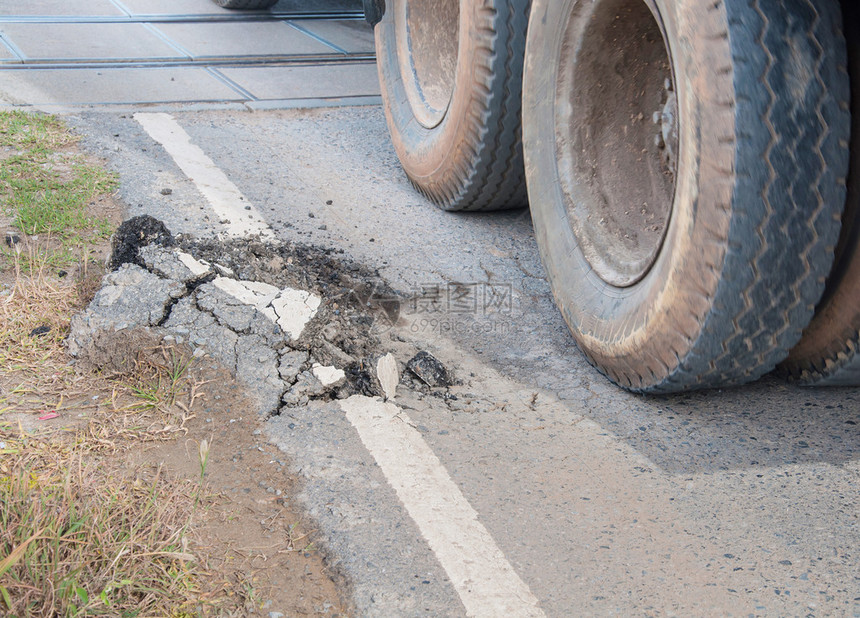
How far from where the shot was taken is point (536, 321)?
2.92m

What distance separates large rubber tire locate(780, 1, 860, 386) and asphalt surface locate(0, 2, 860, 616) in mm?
148

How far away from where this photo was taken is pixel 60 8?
23.2ft

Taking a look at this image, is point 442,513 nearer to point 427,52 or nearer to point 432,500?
point 432,500

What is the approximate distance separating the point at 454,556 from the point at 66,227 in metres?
2.38

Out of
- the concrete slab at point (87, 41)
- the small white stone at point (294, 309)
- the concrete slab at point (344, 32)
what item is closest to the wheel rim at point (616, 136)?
the small white stone at point (294, 309)

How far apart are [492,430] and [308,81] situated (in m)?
3.93

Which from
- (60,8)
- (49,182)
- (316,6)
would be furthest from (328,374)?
(316,6)

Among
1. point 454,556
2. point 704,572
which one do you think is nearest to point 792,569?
point 704,572

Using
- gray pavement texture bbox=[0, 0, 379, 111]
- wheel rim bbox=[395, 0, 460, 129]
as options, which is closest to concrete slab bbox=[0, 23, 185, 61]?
gray pavement texture bbox=[0, 0, 379, 111]

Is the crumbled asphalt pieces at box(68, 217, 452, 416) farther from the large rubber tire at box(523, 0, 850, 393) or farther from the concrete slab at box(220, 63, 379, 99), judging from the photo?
the concrete slab at box(220, 63, 379, 99)

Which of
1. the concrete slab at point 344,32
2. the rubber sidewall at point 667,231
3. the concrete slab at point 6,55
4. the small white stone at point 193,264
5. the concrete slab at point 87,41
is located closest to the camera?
the rubber sidewall at point 667,231

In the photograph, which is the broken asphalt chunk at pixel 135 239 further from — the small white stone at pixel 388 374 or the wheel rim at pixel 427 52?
the wheel rim at pixel 427 52

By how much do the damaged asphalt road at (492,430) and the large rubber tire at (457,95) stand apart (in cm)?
25

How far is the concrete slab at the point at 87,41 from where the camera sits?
582cm
